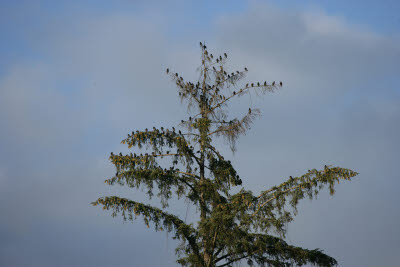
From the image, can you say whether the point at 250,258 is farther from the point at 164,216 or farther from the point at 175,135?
the point at 175,135

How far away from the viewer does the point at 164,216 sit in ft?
50.3

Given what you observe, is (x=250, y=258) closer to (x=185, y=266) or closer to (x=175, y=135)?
(x=185, y=266)

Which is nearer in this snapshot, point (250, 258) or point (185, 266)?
point (250, 258)

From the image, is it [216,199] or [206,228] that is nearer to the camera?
[206,228]

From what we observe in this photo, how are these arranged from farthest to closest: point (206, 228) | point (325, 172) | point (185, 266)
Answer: point (185, 266)
point (206, 228)
point (325, 172)

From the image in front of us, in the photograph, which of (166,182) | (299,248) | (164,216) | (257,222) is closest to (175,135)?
(166,182)

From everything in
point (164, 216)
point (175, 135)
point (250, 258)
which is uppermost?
point (175, 135)

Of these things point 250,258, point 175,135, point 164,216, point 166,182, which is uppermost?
point 175,135

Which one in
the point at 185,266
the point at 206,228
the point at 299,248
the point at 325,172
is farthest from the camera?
the point at 185,266

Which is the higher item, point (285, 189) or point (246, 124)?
point (246, 124)

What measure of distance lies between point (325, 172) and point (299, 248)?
3.09 m

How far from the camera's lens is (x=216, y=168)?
55.9ft

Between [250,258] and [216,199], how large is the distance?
1.99 meters

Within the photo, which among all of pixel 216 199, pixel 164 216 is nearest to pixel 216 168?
pixel 216 199
